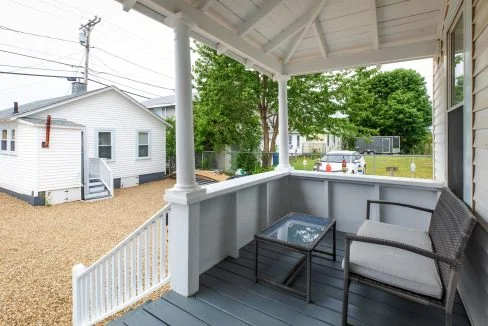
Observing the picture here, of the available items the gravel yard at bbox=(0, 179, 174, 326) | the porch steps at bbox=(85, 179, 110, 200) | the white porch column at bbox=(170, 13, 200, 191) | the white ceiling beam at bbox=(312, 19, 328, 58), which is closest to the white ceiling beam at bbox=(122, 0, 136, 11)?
the white porch column at bbox=(170, 13, 200, 191)

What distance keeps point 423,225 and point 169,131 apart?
40.2 ft

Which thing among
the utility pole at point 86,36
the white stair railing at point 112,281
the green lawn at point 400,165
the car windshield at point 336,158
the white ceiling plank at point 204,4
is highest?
the utility pole at point 86,36

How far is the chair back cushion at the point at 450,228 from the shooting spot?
1.45 meters

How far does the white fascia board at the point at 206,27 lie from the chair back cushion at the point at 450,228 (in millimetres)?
2339

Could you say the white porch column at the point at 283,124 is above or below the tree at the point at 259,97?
below

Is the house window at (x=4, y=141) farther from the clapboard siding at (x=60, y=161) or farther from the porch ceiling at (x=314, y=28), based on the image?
the porch ceiling at (x=314, y=28)

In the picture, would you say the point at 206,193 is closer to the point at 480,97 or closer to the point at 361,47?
the point at 480,97

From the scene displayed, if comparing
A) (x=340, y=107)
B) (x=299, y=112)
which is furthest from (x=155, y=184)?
(x=340, y=107)

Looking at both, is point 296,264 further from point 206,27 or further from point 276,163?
point 276,163

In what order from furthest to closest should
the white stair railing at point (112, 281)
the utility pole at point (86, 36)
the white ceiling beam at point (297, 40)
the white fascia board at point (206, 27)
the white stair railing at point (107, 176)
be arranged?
1. the utility pole at point (86, 36)
2. the white stair railing at point (107, 176)
3. the white ceiling beam at point (297, 40)
4. the white stair railing at point (112, 281)
5. the white fascia board at point (206, 27)

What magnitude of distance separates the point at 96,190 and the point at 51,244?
4085 millimetres

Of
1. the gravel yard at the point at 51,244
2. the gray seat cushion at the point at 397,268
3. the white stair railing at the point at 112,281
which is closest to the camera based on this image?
the gray seat cushion at the point at 397,268

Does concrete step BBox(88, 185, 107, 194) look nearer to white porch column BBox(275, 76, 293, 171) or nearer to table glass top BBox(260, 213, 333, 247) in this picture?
white porch column BBox(275, 76, 293, 171)

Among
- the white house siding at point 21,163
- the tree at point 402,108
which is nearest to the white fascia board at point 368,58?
the white house siding at point 21,163
